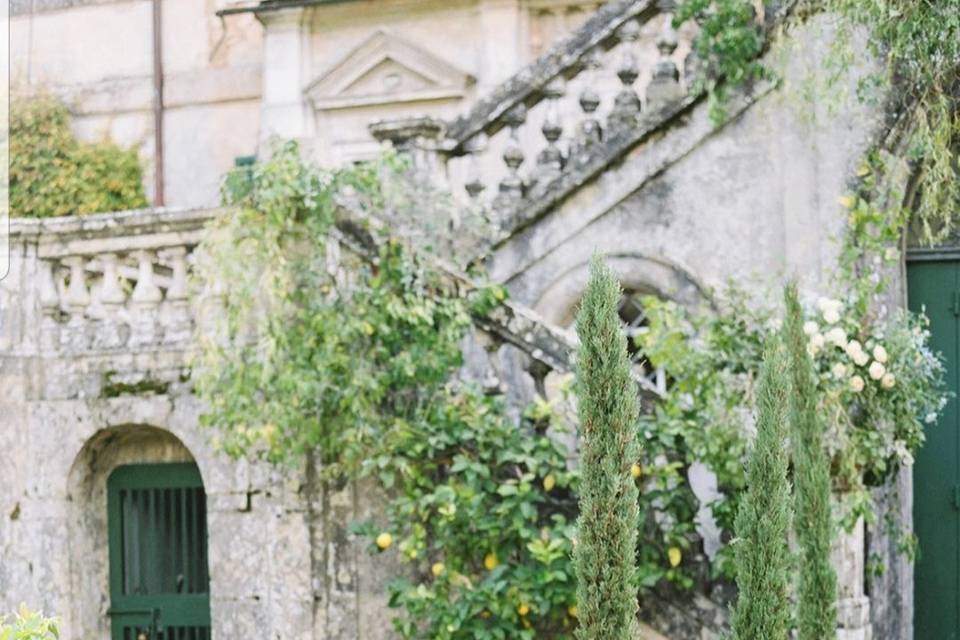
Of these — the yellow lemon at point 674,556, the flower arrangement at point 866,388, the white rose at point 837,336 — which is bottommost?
the yellow lemon at point 674,556

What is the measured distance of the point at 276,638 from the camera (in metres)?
8.40

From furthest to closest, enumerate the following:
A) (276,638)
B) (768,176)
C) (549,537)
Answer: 1. (768,176)
2. (276,638)
3. (549,537)

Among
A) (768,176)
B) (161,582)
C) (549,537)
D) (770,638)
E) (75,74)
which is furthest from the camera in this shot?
(75,74)

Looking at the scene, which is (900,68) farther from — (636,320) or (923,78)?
(636,320)

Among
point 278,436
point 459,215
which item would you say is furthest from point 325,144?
point 278,436

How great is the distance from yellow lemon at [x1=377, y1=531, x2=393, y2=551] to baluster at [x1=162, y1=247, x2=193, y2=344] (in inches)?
57.1

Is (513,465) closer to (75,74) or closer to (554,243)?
(554,243)

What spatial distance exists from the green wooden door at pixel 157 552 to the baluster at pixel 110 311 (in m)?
0.71

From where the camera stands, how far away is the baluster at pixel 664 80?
1008 centimetres

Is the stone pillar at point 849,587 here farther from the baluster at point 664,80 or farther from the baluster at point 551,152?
the baluster at point 551,152

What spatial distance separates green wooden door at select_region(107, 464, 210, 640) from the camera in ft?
29.4

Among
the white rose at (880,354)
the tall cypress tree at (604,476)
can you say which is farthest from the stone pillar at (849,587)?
the tall cypress tree at (604,476)

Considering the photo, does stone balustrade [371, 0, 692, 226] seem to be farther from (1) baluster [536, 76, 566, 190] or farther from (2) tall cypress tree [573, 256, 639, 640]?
(2) tall cypress tree [573, 256, 639, 640]

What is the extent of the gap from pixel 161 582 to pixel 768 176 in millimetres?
3930
